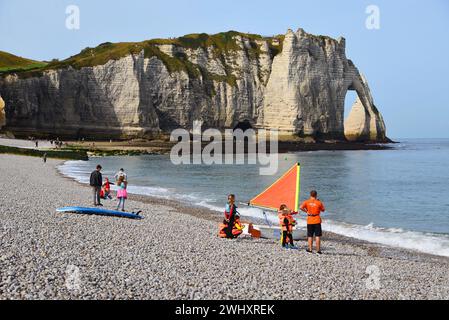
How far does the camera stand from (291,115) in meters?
103

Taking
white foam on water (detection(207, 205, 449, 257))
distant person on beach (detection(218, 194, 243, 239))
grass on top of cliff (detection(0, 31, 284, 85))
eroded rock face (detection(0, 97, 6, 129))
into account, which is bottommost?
white foam on water (detection(207, 205, 449, 257))

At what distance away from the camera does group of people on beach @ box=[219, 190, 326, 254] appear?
511 inches

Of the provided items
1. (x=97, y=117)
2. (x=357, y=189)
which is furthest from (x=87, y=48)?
(x=357, y=189)

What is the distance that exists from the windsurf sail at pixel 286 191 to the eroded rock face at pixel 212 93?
250 ft

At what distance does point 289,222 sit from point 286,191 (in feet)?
5.31

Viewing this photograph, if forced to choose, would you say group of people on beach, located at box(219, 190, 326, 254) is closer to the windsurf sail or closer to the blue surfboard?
the windsurf sail

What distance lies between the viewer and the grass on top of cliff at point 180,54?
305 ft

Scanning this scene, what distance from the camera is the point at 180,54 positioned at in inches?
4122

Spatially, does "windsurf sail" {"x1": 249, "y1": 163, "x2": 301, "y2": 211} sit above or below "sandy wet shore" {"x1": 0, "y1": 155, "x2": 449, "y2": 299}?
above

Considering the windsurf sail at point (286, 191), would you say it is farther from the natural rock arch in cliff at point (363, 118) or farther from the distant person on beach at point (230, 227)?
the natural rock arch in cliff at point (363, 118)

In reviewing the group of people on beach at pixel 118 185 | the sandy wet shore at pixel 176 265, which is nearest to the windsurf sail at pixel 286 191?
the sandy wet shore at pixel 176 265

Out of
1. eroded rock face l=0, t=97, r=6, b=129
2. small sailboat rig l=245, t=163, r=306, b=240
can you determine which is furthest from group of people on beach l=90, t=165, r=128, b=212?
eroded rock face l=0, t=97, r=6, b=129

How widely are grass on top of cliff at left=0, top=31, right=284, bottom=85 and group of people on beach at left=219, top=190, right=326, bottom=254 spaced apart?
80983mm
